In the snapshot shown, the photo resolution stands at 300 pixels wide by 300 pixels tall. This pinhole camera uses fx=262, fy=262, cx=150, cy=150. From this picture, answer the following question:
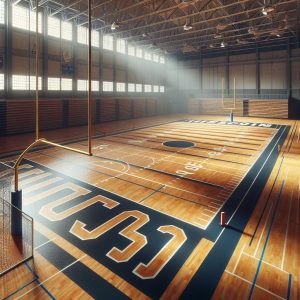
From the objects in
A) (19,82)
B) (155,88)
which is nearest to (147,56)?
(155,88)

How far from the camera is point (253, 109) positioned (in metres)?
28.2

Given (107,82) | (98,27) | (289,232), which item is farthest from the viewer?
(107,82)

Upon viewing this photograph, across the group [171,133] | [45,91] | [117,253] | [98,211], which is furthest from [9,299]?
[45,91]

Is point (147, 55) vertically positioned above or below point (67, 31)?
above

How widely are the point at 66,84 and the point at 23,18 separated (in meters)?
5.08

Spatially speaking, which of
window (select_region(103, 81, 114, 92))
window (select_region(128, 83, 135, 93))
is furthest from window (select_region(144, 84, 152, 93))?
window (select_region(103, 81, 114, 92))

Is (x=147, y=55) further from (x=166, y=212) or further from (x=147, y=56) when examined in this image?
(x=166, y=212)

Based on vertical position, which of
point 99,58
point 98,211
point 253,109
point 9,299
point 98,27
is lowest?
point 9,299

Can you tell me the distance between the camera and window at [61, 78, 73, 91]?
790 inches

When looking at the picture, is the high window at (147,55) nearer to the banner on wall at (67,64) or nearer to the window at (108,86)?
the window at (108,86)

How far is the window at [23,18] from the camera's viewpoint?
16.7 metres

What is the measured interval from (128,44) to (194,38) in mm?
6692

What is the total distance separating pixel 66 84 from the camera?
20.3 m

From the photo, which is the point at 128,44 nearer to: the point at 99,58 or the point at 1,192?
the point at 99,58
